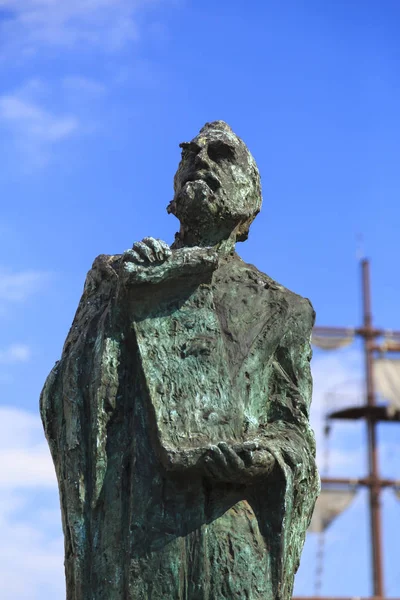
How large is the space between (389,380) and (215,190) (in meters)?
46.1

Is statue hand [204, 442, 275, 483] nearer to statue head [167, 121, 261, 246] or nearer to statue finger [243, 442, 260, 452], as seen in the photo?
statue finger [243, 442, 260, 452]

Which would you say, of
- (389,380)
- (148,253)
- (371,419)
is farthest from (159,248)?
(389,380)

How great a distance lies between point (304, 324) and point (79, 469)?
4.75 ft

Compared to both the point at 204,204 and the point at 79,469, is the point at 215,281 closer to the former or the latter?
the point at 204,204

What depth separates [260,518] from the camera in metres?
7.02

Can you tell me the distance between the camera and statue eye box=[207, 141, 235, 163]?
25.3ft

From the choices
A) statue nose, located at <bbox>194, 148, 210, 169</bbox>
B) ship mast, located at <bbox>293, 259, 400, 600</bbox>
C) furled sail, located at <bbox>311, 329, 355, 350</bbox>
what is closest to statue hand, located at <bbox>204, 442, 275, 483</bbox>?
statue nose, located at <bbox>194, 148, 210, 169</bbox>

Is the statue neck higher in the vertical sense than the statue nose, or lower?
lower

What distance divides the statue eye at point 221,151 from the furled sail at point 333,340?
4285 cm

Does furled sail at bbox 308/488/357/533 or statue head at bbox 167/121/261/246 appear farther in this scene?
furled sail at bbox 308/488/357/533

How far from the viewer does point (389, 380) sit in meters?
53.1

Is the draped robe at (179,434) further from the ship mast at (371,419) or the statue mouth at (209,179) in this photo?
the ship mast at (371,419)

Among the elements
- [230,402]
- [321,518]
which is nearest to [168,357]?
[230,402]

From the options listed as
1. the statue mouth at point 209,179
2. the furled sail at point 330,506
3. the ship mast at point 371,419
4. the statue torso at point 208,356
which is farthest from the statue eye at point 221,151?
the furled sail at point 330,506
